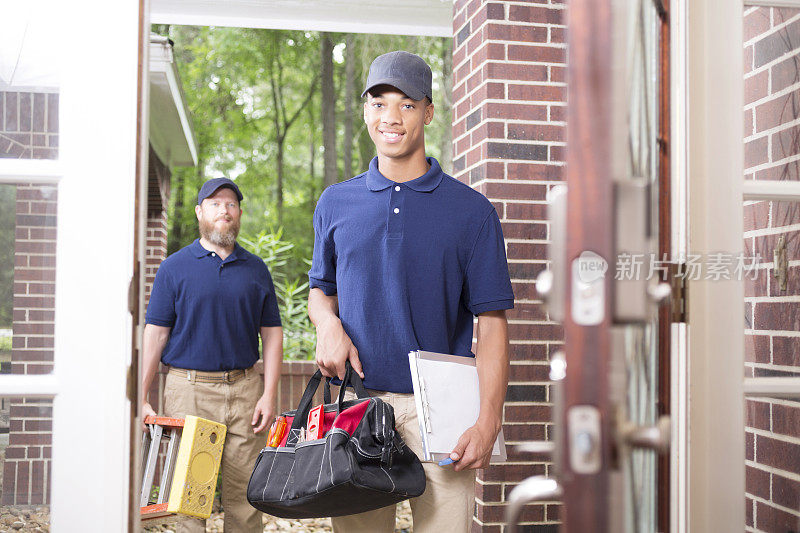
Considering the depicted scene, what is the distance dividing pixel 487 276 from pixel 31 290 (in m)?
1.15

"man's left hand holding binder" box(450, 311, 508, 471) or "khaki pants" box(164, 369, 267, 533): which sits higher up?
"man's left hand holding binder" box(450, 311, 508, 471)

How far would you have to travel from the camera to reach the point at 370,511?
2.10 m

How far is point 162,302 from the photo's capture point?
394 centimetres

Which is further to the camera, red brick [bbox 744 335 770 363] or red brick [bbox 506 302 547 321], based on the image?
red brick [bbox 506 302 547 321]

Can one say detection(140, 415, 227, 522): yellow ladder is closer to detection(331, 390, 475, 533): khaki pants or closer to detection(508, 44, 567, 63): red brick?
detection(331, 390, 475, 533): khaki pants

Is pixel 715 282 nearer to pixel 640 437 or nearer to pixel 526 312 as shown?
pixel 640 437

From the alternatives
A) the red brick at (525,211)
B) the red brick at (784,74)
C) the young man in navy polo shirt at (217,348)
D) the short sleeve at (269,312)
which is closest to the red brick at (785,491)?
the red brick at (784,74)

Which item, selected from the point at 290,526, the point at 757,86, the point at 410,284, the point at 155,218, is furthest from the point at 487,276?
the point at 155,218

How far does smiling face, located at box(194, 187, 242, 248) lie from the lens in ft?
13.4

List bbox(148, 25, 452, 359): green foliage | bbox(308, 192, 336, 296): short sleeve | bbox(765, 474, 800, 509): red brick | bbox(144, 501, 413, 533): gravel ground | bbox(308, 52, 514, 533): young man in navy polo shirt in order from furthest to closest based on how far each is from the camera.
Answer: bbox(148, 25, 452, 359): green foliage < bbox(144, 501, 413, 533): gravel ground < bbox(308, 192, 336, 296): short sleeve < bbox(308, 52, 514, 533): young man in navy polo shirt < bbox(765, 474, 800, 509): red brick

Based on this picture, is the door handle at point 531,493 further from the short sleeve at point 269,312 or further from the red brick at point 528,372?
the short sleeve at point 269,312

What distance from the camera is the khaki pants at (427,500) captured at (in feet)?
6.75

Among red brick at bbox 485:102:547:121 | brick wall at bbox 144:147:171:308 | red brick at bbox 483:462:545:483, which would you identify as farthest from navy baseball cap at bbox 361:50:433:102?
brick wall at bbox 144:147:171:308

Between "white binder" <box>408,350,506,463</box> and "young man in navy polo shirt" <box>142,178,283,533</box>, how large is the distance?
2113 mm
